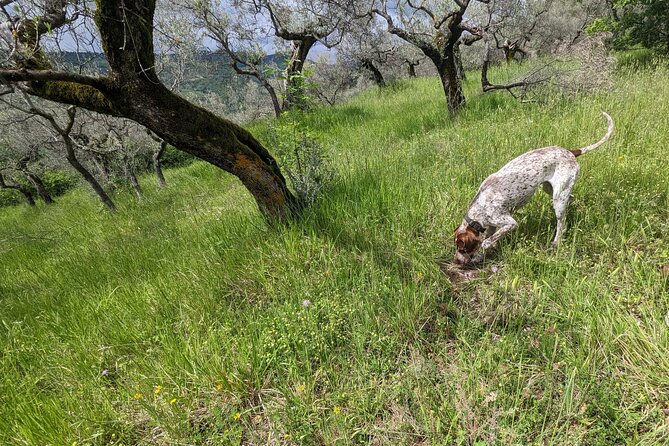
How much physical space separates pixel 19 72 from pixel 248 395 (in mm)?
2774

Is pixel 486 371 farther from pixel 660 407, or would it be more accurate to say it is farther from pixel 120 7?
pixel 120 7

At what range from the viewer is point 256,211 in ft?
13.0

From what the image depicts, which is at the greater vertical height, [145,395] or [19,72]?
[19,72]

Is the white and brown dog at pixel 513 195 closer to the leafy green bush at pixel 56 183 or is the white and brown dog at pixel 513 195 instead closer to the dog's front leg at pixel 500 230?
the dog's front leg at pixel 500 230

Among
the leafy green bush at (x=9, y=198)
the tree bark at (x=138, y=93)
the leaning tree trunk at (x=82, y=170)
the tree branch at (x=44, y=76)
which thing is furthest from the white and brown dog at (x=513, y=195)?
the leafy green bush at (x=9, y=198)

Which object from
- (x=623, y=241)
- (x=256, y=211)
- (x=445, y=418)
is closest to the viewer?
(x=445, y=418)

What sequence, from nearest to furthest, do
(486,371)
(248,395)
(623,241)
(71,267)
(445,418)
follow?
(445,418) → (486,371) → (248,395) → (623,241) → (71,267)

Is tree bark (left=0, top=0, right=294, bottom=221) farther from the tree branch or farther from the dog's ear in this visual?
the dog's ear

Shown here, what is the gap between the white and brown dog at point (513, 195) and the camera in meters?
2.45

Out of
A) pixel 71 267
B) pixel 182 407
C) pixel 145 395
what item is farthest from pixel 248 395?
pixel 71 267

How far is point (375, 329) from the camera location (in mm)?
2164

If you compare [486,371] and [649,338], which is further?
[486,371]

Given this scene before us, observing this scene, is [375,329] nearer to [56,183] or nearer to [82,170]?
[82,170]

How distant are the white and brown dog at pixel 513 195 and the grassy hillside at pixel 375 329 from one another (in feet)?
0.67
